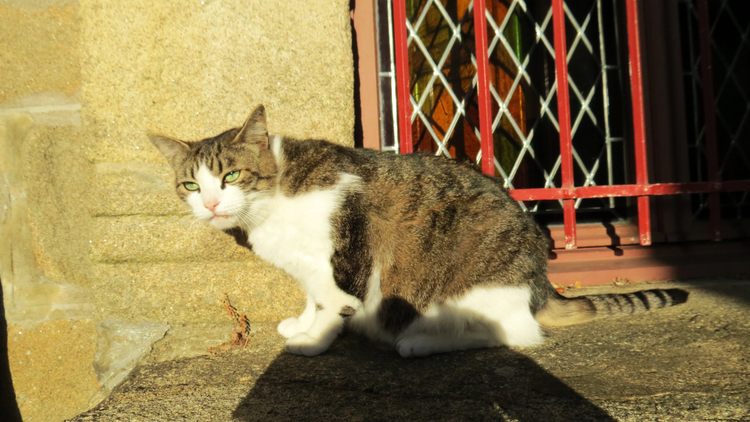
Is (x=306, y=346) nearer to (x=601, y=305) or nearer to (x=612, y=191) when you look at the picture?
(x=601, y=305)

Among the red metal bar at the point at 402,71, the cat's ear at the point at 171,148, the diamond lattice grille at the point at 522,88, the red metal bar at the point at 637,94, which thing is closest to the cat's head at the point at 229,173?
the cat's ear at the point at 171,148

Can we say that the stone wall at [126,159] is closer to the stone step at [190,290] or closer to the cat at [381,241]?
the stone step at [190,290]

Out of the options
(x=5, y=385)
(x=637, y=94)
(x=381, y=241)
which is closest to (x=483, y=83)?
(x=637, y=94)

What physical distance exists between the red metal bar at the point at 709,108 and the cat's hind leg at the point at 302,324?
2354mm

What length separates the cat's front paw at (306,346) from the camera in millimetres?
2143

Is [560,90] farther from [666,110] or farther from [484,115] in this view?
[666,110]

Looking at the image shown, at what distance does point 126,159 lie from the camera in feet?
8.29

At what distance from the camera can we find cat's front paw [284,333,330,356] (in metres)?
2.14

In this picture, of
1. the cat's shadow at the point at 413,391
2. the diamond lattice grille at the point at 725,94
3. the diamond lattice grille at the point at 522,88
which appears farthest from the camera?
the diamond lattice grille at the point at 522,88

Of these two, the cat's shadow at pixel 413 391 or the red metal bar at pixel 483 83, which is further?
the red metal bar at pixel 483 83

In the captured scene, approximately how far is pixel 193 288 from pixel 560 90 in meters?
2.27

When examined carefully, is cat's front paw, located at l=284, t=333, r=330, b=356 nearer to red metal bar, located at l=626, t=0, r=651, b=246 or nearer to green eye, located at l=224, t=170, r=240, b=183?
green eye, located at l=224, t=170, r=240, b=183

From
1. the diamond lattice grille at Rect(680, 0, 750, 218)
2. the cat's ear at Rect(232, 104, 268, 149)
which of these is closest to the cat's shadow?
the cat's ear at Rect(232, 104, 268, 149)

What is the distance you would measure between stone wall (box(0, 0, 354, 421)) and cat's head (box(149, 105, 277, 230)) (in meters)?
0.32
